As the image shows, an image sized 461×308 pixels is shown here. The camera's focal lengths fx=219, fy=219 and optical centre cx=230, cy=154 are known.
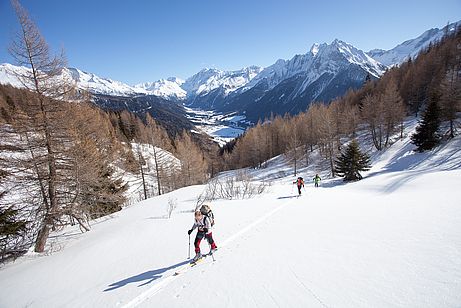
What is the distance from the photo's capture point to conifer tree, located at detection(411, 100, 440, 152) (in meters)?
30.3

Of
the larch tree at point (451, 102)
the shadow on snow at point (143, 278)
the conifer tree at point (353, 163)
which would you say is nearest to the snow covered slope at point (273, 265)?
the shadow on snow at point (143, 278)

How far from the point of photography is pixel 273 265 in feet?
19.8

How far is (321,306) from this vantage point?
13.3 ft

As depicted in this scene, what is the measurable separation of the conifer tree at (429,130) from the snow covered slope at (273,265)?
91.2ft

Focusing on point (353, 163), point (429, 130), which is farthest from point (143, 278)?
point (429, 130)

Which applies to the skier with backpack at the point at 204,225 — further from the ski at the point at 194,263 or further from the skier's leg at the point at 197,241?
the ski at the point at 194,263

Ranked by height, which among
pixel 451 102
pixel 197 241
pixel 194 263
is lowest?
pixel 194 263

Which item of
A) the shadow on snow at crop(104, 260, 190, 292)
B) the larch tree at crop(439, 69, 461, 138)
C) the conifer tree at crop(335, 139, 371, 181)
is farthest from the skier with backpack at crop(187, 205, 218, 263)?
the larch tree at crop(439, 69, 461, 138)

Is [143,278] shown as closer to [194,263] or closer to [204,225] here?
[194,263]

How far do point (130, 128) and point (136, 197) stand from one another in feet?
139

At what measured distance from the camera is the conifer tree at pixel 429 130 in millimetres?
30281

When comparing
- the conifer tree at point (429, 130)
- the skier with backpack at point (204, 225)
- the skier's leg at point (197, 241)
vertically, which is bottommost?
the skier's leg at point (197, 241)

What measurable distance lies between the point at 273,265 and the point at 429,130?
38.1 m

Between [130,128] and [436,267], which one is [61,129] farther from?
[130,128]
